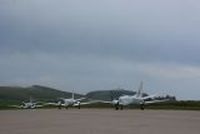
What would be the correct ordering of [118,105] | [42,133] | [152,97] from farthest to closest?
[152,97] < [118,105] < [42,133]

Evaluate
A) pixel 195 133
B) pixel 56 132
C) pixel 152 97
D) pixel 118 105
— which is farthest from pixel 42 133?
pixel 152 97

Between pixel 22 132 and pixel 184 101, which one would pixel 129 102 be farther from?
pixel 22 132

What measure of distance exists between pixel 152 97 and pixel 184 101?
12.4 metres

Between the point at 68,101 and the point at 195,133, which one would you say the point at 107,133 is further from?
the point at 68,101

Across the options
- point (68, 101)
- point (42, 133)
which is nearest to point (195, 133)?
point (42, 133)

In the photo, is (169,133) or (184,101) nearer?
(169,133)

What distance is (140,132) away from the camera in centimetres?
2811

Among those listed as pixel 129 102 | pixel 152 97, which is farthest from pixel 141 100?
pixel 152 97

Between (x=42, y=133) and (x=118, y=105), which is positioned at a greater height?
(x=118, y=105)

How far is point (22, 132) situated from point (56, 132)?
6.23 ft

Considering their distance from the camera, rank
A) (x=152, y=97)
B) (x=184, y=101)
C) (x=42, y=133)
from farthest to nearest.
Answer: (x=184, y=101) → (x=152, y=97) → (x=42, y=133)

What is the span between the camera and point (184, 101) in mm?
130375

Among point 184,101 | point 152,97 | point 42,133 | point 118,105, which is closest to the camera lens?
point 42,133

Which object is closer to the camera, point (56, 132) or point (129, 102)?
point (56, 132)
